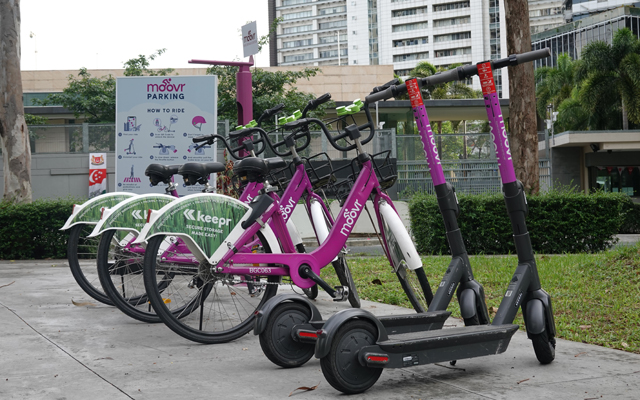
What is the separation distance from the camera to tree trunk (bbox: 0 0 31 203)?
14.2m

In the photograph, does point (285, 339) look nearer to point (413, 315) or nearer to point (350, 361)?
point (350, 361)

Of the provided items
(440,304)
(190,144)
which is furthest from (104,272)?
(190,144)

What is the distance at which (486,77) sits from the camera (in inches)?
171

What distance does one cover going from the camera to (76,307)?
6.83 metres

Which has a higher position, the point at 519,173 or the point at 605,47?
the point at 605,47

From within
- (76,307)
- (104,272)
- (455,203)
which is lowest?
(76,307)

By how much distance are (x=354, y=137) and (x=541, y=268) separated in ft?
15.0

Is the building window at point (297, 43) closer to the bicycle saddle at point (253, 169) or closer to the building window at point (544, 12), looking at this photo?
the building window at point (544, 12)

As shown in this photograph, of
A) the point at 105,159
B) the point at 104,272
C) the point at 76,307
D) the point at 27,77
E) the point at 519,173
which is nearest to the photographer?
the point at 104,272

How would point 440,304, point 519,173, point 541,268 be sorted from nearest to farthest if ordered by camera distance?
point 440,304 → point 541,268 → point 519,173

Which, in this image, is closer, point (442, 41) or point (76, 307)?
point (76, 307)

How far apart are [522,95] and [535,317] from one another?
→ 9.52 meters

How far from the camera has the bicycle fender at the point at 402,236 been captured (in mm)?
5168

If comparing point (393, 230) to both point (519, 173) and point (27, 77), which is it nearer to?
point (519, 173)
